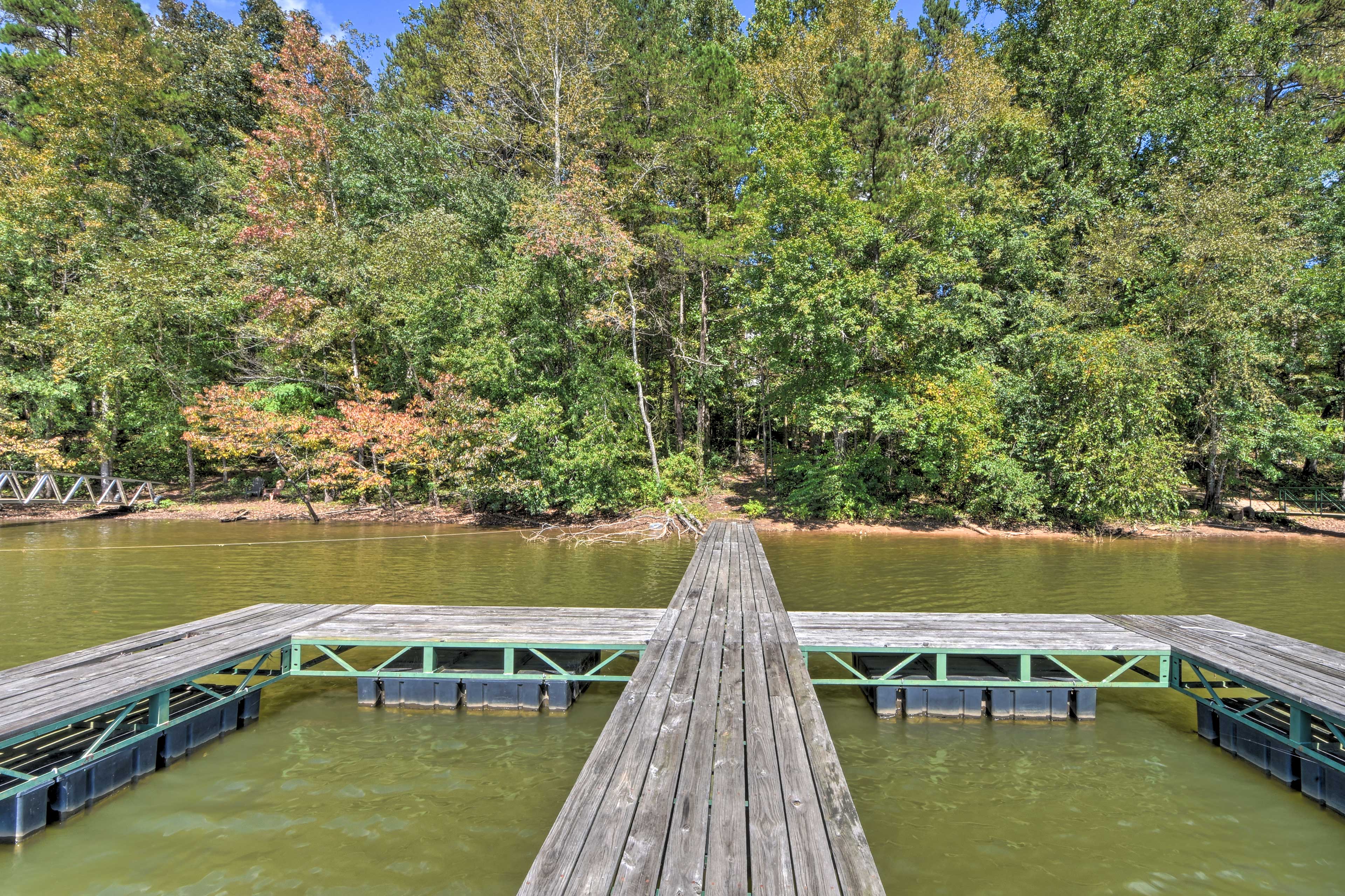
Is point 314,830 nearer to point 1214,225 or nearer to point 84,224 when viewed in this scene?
point 1214,225

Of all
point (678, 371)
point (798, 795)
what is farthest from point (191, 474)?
point (798, 795)

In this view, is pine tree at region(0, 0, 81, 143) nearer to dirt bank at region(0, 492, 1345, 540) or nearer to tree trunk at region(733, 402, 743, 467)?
dirt bank at region(0, 492, 1345, 540)

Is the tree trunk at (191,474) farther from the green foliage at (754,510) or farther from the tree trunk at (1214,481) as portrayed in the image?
the tree trunk at (1214,481)

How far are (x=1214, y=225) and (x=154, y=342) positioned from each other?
3434cm

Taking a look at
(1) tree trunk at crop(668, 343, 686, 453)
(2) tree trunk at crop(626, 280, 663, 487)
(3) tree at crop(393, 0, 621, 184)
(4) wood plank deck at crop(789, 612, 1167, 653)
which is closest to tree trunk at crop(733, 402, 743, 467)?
(1) tree trunk at crop(668, 343, 686, 453)

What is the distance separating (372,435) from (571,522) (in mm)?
6830

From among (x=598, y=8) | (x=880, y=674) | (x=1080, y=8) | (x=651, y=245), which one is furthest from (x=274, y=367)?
(x=1080, y=8)

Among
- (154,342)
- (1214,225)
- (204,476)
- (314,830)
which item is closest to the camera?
(314,830)

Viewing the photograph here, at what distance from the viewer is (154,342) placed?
20781 millimetres

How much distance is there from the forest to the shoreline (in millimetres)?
748

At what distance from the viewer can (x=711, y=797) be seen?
296cm

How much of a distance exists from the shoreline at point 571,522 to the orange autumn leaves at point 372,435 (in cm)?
102

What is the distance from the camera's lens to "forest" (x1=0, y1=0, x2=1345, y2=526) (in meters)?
17.6

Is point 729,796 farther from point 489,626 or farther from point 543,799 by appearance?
point 489,626
